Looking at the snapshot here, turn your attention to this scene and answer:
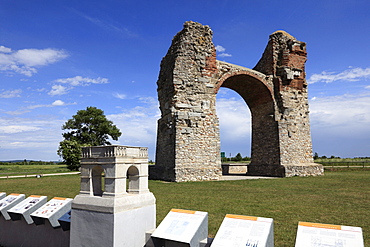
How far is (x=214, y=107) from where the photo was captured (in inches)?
583

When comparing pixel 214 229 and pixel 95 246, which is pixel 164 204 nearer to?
pixel 214 229

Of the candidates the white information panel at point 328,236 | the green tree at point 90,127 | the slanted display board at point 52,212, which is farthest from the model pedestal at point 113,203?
the green tree at point 90,127

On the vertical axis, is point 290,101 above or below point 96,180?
above

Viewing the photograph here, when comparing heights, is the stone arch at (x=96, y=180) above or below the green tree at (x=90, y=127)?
below

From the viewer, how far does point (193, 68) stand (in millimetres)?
14398

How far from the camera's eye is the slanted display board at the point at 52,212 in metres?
4.22

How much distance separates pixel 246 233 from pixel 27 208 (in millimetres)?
3790

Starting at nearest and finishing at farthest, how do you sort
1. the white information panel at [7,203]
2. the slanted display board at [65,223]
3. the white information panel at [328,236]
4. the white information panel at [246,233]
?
the white information panel at [328,236] < the white information panel at [246,233] < the slanted display board at [65,223] < the white information panel at [7,203]

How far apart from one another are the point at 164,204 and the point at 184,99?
25.3 ft

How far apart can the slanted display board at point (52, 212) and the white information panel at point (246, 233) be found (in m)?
2.76

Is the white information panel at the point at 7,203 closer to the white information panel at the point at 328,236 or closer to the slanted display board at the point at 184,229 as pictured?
the slanted display board at the point at 184,229

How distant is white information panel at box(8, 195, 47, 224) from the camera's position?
454 centimetres

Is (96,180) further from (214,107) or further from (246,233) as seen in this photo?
(214,107)

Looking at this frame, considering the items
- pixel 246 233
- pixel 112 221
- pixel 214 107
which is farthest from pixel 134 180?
pixel 214 107
